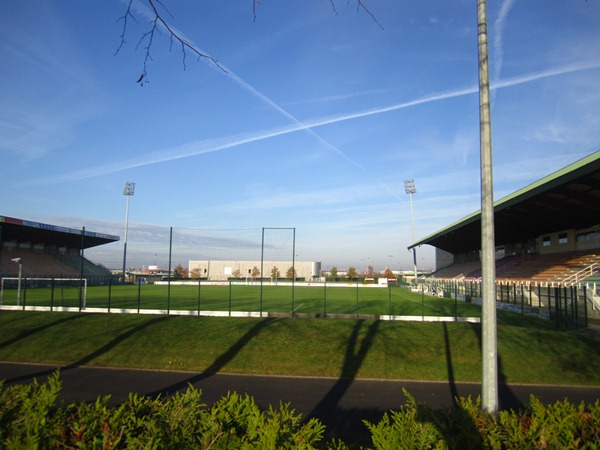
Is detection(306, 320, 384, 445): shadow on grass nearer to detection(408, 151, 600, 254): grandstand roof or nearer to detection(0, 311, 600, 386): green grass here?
detection(0, 311, 600, 386): green grass

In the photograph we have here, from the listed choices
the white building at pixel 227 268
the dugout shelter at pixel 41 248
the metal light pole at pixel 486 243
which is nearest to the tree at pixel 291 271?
the white building at pixel 227 268

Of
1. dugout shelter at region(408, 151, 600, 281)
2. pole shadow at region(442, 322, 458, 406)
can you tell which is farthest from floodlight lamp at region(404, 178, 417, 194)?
pole shadow at region(442, 322, 458, 406)

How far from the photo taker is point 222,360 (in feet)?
38.9

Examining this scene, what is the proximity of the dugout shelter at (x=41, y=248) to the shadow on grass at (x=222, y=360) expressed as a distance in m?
33.3

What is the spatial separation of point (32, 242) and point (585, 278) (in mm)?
57840

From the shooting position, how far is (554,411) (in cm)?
388

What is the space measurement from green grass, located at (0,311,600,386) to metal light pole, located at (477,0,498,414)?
6563 millimetres

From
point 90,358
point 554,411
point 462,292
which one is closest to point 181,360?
point 90,358

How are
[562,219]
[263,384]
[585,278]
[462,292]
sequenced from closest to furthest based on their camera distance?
[263,384], [585,278], [562,219], [462,292]

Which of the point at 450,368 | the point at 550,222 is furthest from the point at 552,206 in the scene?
the point at 450,368

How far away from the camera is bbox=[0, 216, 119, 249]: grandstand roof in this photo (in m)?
42.8

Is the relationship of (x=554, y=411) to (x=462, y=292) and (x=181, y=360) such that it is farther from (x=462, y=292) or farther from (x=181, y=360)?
(x=462, y=292)

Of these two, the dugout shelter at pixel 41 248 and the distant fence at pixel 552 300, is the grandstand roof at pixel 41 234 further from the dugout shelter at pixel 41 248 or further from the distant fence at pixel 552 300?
the distant fence at pixel 552 300

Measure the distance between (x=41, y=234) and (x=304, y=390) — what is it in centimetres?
5104
